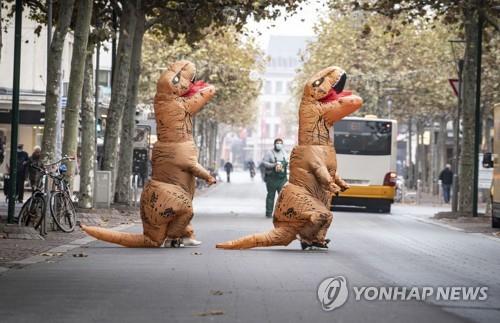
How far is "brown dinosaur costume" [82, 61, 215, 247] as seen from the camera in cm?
1972

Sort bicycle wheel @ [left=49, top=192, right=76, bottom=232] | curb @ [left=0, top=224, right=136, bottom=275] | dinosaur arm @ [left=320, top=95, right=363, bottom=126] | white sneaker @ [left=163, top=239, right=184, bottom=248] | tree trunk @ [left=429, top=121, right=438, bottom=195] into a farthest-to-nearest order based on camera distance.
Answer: tree trunk @ [left=429, top=121, right=438, bottom=195], bicycle wheel @ [left=49, top=192, right=76, bottom=232], white sneaker @ [left=163, top=239, right=184, bottom=248], dinosaur arm @ [left=320, top=95, right=363, bottom=126], curb @ [left=0, top=224, right=136, bottom=275]

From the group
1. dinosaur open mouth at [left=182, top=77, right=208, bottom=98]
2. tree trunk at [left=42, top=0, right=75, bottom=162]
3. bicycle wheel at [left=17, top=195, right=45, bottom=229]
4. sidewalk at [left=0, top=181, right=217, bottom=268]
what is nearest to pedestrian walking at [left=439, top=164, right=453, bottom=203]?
sidewalk at [left=0, top=181, right=217, bottom=268]

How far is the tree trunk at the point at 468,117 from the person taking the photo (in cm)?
3700

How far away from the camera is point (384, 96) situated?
73.7 m

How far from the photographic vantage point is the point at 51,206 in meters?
23.5

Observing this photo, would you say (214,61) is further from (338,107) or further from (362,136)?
(338,107)

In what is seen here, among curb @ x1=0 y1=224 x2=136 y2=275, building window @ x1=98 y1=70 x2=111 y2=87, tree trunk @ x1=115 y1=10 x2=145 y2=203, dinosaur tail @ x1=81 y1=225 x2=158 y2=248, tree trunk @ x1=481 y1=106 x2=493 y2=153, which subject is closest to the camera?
curb @ x1=0 y1=224 x2=136 y2=275

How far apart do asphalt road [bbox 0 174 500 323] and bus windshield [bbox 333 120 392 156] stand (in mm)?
19277

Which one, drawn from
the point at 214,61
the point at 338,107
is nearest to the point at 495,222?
the point at 338,107

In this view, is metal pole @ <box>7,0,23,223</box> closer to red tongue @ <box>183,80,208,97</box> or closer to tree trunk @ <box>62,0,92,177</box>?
red tongue @ <box>183,80,208,97</box>

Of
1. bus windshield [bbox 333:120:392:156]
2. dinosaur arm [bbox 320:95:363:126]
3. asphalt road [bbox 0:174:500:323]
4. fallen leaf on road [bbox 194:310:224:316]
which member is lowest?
asphalt road [bbox 0:174:500:323]

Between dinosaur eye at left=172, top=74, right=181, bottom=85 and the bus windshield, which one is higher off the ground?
dinosaur eye at left=172, top=74, right=181, bottom=85

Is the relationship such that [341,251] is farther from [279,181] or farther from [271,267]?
[279,181]

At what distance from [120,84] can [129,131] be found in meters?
3.46
